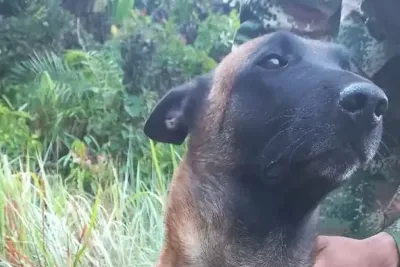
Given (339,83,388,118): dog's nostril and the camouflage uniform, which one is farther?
the camouflage uniform

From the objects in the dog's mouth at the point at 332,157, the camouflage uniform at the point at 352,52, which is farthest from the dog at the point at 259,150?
the camouflage uniform at the point at 352,52

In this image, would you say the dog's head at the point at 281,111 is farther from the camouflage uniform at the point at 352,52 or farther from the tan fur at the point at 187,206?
the camouflage uniform at the point at 352,52

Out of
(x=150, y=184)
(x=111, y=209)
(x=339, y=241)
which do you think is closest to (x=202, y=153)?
(x=339, y=241)

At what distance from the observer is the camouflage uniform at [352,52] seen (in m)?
2.22

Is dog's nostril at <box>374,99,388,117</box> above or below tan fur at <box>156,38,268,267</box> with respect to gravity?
above

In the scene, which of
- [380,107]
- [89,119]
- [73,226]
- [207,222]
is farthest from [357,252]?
[89,119]

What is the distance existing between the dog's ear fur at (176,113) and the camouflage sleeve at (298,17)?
1.30 ft

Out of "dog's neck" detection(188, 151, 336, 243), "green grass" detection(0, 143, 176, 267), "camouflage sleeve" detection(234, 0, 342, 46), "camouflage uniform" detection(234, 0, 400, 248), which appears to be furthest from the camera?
"green grass" detection(0, 143, 176, 267)

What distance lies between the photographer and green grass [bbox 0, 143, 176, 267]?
3.05 m

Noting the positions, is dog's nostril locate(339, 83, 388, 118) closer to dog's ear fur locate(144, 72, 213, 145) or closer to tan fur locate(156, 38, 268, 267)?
tan fur locate(156, 38, 268, 267)

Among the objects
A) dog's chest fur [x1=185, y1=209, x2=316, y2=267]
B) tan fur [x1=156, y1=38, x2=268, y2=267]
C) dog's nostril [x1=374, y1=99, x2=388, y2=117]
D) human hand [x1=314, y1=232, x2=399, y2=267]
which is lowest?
human hand [x1=314, y1=232, x2=399, y2=267]

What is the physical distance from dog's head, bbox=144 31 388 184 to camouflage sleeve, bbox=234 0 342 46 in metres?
0.33

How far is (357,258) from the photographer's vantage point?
215 cm

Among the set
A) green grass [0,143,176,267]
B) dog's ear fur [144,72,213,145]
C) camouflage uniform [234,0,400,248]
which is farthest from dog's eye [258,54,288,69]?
green grass [0,143,176,267]
